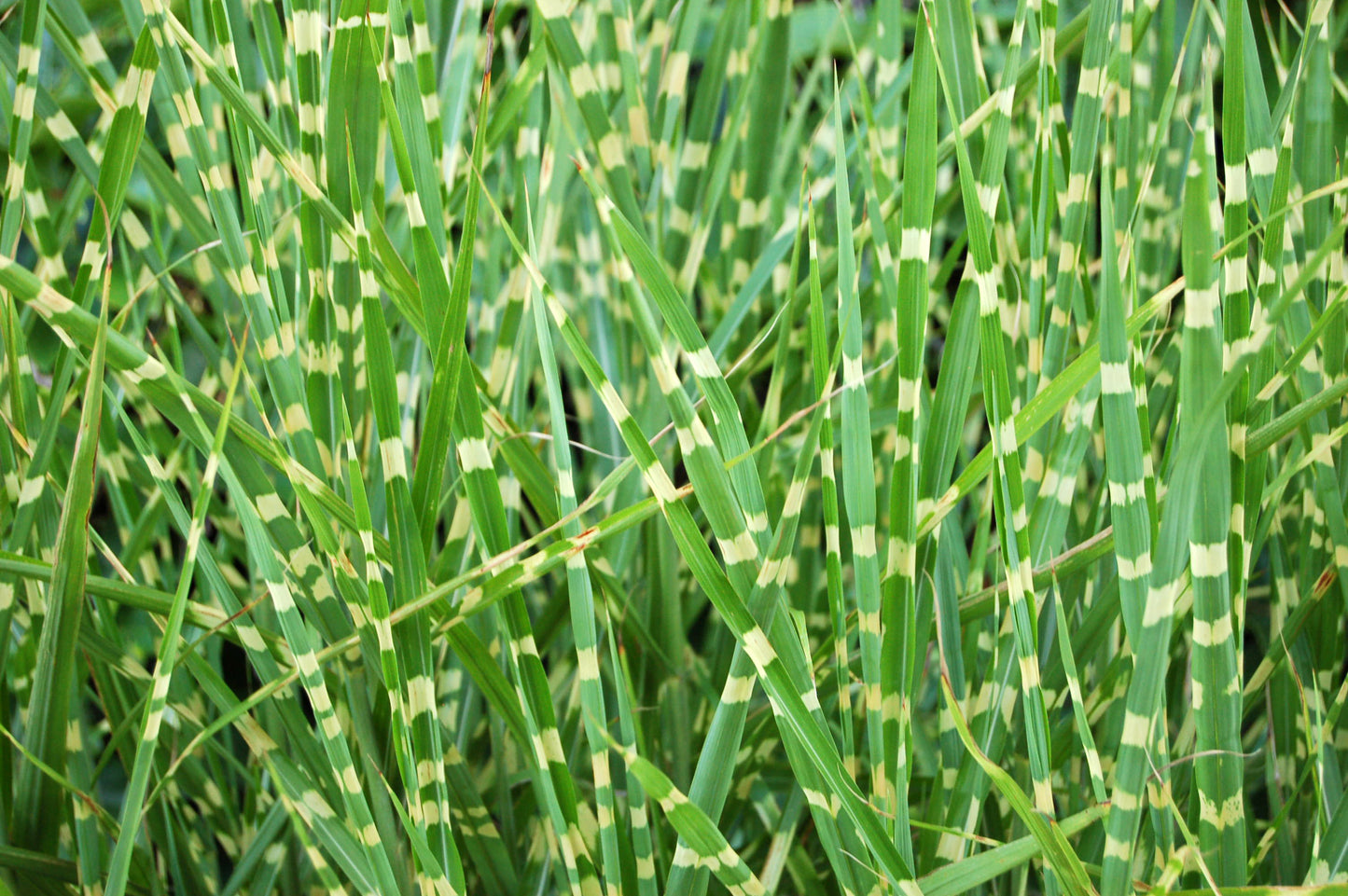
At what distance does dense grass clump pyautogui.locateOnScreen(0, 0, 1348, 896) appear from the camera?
317mm

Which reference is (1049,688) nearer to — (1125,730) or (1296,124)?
(1125,730)

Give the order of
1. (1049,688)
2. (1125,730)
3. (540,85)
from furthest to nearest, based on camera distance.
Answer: (540,85)
(1049,688)
(1125,730)

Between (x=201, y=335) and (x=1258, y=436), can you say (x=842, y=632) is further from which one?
(x=201, y=335)

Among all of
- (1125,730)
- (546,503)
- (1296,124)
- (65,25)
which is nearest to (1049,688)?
(1125,730)

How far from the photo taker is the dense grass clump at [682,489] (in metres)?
0.32

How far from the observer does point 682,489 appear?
0.33 m

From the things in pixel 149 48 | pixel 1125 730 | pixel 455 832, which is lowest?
pixel 455 832

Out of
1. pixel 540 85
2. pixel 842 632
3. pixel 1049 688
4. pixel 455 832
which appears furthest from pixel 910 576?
pixel 540 85

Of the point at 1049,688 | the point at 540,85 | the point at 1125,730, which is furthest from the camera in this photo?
the point at 540,85

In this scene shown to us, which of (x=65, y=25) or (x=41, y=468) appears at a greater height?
(x=65, y=25)

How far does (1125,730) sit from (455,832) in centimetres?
30

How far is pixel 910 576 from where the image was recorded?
1.09 ft

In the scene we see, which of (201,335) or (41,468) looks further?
(201,335)

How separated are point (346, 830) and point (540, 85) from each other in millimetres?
392
